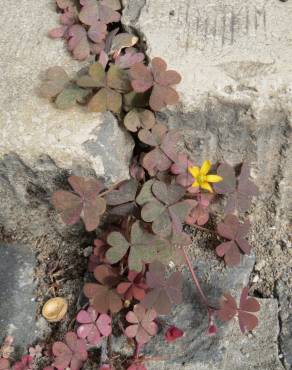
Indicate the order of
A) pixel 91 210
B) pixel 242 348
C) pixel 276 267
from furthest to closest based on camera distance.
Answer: pixel 276 267 → pixel 242 348 → pixel 91 210

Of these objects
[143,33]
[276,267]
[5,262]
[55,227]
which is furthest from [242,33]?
[5,262]

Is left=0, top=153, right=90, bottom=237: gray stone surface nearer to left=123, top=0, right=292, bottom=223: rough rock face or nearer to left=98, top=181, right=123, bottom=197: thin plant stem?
left=98, top=181, right=123, bottom=197: thin plant stem

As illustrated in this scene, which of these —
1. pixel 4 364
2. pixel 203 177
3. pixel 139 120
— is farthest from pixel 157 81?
pixel 4 364

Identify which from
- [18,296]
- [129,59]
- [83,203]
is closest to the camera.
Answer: [83,203]

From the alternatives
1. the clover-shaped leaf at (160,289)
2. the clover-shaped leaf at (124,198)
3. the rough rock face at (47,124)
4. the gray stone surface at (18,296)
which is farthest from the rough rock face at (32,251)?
the clover-shaped leaf at (160,289)

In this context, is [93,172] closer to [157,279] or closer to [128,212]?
[128,212]

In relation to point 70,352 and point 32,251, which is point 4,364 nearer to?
point 70,352

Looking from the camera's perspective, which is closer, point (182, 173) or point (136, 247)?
point (136, 247)
